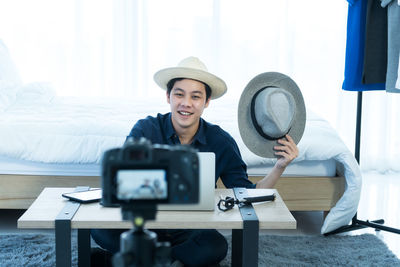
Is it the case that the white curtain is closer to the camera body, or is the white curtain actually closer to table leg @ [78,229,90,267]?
table leg @ [78,229,90,267]

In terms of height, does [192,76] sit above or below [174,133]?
above

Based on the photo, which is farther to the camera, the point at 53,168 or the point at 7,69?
the point at 7,69

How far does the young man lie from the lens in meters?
1.76

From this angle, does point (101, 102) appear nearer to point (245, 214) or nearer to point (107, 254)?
point (107, 254)

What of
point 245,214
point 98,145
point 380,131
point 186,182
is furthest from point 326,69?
point 186,182

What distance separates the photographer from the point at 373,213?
9.46ft

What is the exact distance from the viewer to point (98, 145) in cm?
228

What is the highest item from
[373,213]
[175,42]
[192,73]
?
[175,42]

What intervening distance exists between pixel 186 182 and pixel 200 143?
1.04 metres

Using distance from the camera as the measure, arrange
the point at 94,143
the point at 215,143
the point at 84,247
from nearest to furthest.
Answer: the point at 84,247
the point at 215,143
the point at 94,143

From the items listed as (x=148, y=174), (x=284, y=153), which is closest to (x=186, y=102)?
(x=284, y=153)

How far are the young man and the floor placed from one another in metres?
0.66

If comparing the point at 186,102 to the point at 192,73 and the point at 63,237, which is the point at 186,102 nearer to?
the point at 192,73

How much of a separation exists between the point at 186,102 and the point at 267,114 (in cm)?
30
